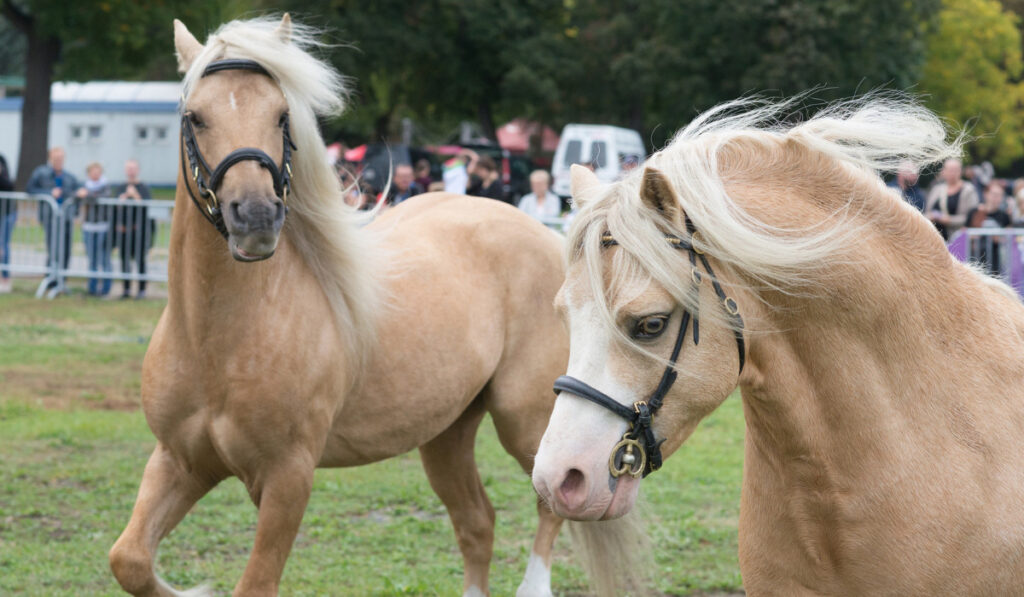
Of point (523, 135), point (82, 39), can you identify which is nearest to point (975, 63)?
point (523, 135)

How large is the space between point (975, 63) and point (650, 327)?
5137cm

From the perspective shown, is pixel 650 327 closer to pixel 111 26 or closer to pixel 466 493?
pixel 466 493

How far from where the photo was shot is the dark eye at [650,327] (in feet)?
8.02

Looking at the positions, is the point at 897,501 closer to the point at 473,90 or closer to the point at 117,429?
the point at 117,429

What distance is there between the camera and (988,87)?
50.0m

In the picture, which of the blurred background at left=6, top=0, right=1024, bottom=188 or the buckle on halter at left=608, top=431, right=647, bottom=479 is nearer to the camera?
the buckle on halter at left=608, top=431, right=647, bottom=479

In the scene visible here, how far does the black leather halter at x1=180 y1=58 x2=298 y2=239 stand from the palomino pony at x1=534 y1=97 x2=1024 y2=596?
148 centimetres

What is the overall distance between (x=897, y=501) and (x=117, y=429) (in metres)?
6.95

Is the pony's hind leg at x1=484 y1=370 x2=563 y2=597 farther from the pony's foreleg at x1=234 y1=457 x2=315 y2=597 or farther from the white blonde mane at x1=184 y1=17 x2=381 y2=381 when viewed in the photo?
the pony's foreleg at x1=234 y1=457 x2=315 y2=597

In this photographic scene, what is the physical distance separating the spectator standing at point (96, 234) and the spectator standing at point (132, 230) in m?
0.15

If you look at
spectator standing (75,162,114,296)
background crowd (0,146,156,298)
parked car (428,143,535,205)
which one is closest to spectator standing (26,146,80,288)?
background crowd (0,146,156,298)

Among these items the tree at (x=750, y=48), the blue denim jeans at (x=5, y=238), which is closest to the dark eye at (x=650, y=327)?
the blue denim jeans at (x=5, y=238)

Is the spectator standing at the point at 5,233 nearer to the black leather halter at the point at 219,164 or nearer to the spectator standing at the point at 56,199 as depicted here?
the spectator standing at the point at 56,199

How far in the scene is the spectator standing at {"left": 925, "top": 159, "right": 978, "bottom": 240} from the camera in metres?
12.0
